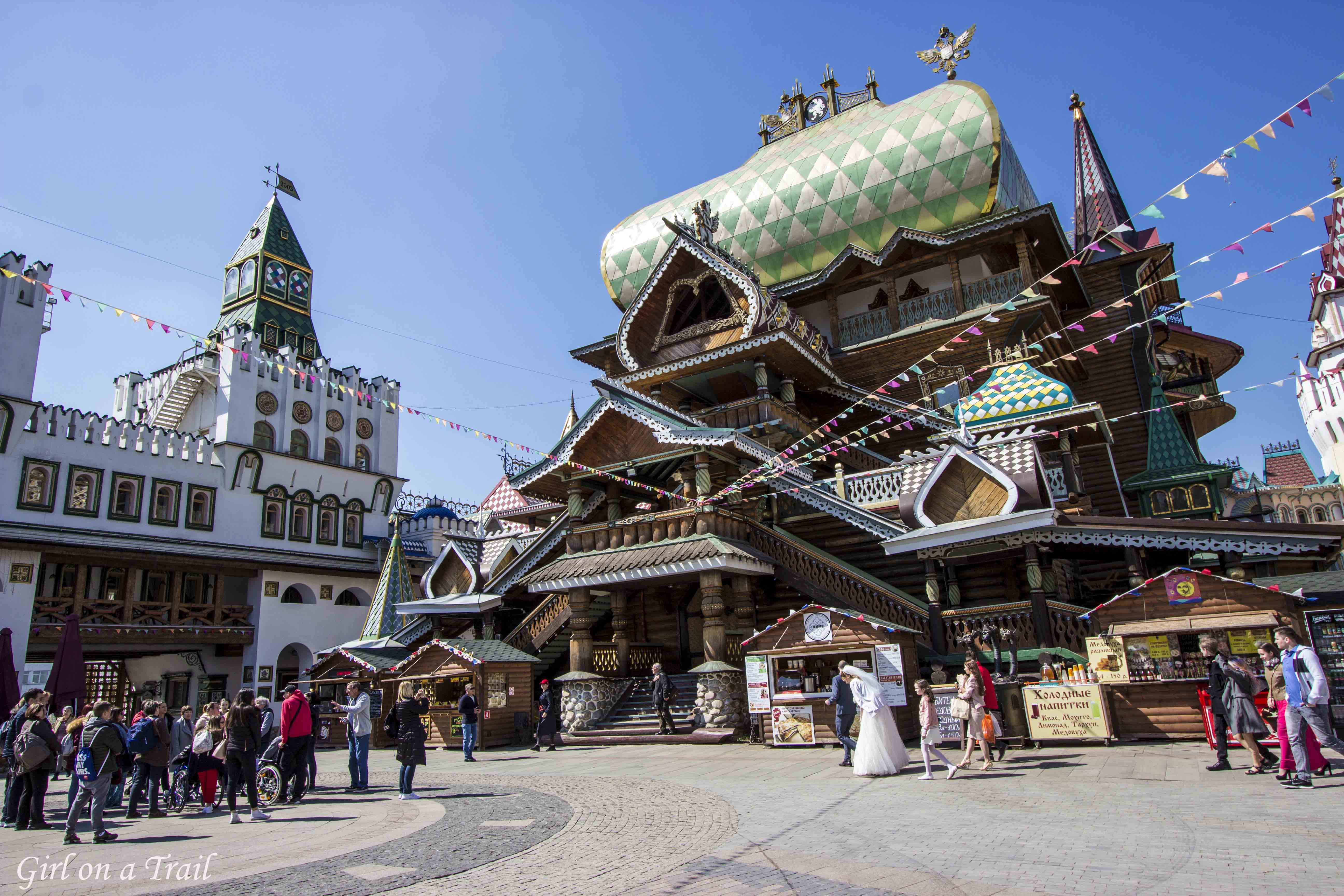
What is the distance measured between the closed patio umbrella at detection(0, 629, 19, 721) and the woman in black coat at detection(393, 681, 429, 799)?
9780 mm

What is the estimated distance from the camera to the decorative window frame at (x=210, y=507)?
31.1 meters

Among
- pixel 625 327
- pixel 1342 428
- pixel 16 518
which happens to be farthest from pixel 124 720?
pixel 1342 428

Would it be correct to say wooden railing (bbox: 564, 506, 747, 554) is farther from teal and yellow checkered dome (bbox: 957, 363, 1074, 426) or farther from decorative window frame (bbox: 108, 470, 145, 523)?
decorative window frame (bbox: 108, 470, 145, 523)

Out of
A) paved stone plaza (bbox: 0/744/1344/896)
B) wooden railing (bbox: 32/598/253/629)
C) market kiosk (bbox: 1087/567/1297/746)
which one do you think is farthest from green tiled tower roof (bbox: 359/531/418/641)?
market kiosk (bbox: 1087/567/1297/746)

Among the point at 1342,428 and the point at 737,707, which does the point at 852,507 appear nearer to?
the point at 737,707

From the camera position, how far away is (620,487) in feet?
71.3

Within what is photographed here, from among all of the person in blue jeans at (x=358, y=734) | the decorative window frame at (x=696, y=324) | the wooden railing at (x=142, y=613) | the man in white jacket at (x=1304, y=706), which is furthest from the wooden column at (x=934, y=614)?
the wooden railing at (x=142, y=613)

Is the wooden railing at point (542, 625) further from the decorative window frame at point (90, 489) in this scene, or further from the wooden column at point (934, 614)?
the decorative window frame at point (90, 489)

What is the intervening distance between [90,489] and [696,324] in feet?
69.2

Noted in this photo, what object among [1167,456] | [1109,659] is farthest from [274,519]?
[1167,456]

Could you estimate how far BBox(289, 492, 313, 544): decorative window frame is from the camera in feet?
112

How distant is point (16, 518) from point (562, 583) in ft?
64.3

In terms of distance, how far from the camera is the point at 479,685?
18078 mm

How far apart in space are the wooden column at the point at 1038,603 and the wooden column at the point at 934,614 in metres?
1.55
